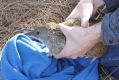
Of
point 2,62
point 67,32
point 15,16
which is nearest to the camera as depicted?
point 67,32

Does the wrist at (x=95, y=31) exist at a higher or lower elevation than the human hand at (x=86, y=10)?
lower

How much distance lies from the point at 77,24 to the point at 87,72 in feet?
0.91

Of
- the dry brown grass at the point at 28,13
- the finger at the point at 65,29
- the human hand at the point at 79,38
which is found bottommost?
the human hand at the point at 79,38

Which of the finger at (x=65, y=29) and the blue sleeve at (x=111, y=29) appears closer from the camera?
the blue sleeve at (x=111, y=29)

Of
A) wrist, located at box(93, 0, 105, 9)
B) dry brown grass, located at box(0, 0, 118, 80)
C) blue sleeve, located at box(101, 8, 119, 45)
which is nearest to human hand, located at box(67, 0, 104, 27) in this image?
wrist, located at box(93, 0, 105, 9)

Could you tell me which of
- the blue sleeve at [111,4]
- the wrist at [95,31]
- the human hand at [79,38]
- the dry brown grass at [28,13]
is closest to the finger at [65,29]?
the human hand at [79,38]

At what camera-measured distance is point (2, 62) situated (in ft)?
6.63

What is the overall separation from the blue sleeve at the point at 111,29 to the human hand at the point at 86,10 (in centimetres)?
15

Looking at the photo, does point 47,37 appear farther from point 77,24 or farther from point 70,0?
point 70,0

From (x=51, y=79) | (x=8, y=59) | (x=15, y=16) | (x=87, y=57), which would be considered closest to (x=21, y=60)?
(x=8, y=59)

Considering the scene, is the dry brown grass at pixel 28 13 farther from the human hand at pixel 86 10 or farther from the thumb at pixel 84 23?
the thumb at pixel 84 23

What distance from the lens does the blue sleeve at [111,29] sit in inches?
69.7

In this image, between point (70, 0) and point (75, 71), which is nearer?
point (75, 71)

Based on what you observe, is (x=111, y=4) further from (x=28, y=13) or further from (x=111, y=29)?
(x=28, y=13)
